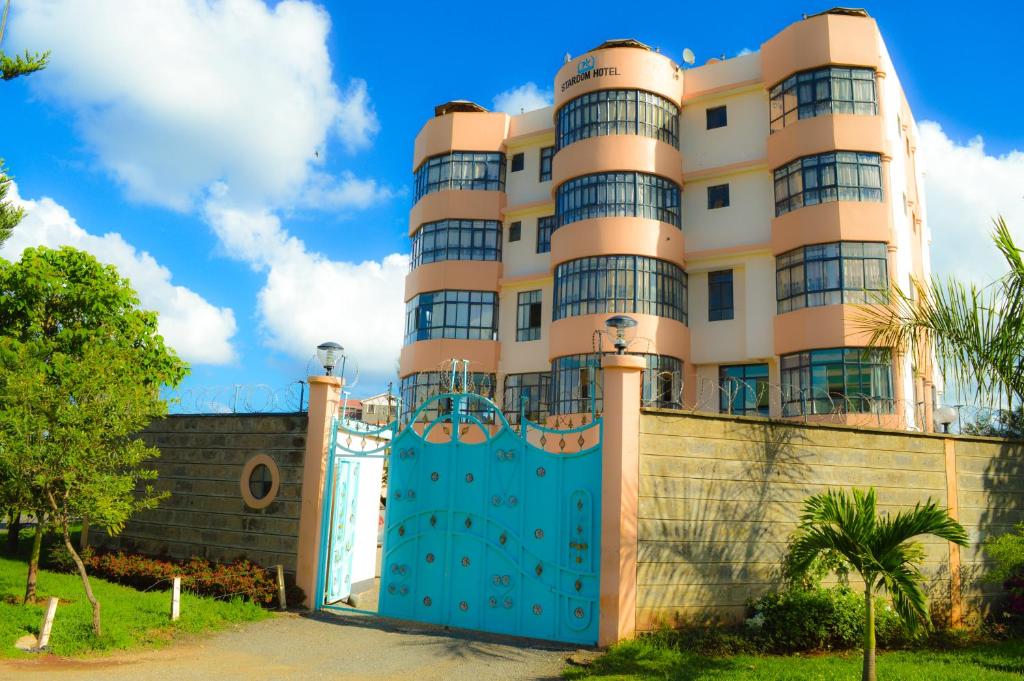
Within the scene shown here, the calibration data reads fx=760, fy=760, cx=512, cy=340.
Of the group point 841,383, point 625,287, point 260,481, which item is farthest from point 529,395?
point 260,481

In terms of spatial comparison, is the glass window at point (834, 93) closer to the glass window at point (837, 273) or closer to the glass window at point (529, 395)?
the glass window at point (837, 273)

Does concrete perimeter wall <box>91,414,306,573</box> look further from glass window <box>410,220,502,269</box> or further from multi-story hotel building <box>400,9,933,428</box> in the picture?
glass window <box>410,220,502,269</box>

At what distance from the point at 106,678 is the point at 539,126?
867 inches

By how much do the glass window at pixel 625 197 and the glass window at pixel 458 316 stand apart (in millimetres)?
4452

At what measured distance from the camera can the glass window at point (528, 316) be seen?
2550cm

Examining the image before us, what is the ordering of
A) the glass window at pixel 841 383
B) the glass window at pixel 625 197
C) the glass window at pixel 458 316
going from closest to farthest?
the glass window at pixel 841 383
the glass window at pixel 625 197
the glass window at pixel 458 316

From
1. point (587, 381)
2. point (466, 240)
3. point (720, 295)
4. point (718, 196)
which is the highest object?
point (718, 196)

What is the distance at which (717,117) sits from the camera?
23797 millimetres

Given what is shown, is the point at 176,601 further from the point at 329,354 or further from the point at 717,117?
the point at 717,117

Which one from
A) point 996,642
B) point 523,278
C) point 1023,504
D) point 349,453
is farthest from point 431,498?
point 523,278

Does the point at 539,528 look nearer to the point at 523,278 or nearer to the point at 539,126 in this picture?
the point at 523,278

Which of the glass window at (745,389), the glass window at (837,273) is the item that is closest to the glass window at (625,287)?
the glass window at (745,389)

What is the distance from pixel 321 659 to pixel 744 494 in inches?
234

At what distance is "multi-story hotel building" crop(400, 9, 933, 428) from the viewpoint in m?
20.1
